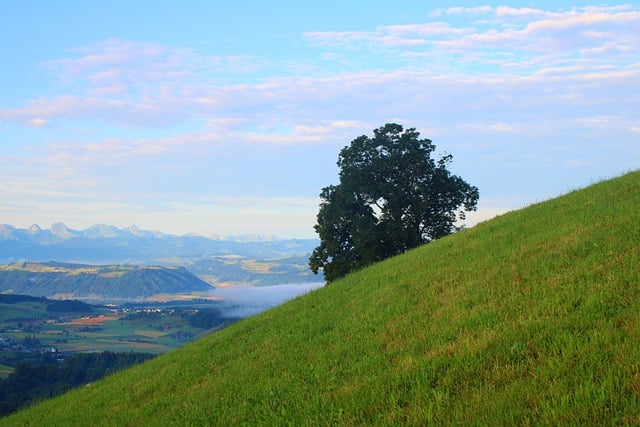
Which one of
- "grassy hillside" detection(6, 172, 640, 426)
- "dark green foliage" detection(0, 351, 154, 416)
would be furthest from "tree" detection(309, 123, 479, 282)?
"dark green foliage" detection(0, 351, 154, 416)

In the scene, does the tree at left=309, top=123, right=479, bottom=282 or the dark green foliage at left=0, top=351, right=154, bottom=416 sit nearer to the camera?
the tree at left=309, top=123, right=479, bottom=282

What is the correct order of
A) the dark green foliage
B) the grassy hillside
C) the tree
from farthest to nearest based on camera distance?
the dark green foliage, the tree, the grassy hillside

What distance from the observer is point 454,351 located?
9.19 m

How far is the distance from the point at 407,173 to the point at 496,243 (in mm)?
30520

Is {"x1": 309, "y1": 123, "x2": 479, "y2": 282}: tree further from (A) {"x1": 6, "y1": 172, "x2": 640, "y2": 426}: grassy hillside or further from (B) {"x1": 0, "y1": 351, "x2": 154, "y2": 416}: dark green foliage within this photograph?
(B) {"x1": 0, "y1": 351, "x2": 154, "y2": 416}: dark green foliage

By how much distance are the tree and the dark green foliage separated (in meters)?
43.3

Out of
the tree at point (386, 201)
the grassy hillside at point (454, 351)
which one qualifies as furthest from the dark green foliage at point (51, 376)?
the grassy hillside at point (454, 351)

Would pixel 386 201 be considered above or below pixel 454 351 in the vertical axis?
above

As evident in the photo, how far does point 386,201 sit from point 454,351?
38350mm

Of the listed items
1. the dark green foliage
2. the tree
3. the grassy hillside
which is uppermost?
the tree

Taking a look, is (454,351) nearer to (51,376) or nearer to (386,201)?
(386,201)

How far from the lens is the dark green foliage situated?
274ft

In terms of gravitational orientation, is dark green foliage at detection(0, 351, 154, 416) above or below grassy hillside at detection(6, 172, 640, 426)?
below

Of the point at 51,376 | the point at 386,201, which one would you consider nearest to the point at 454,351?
the point at 386,201
